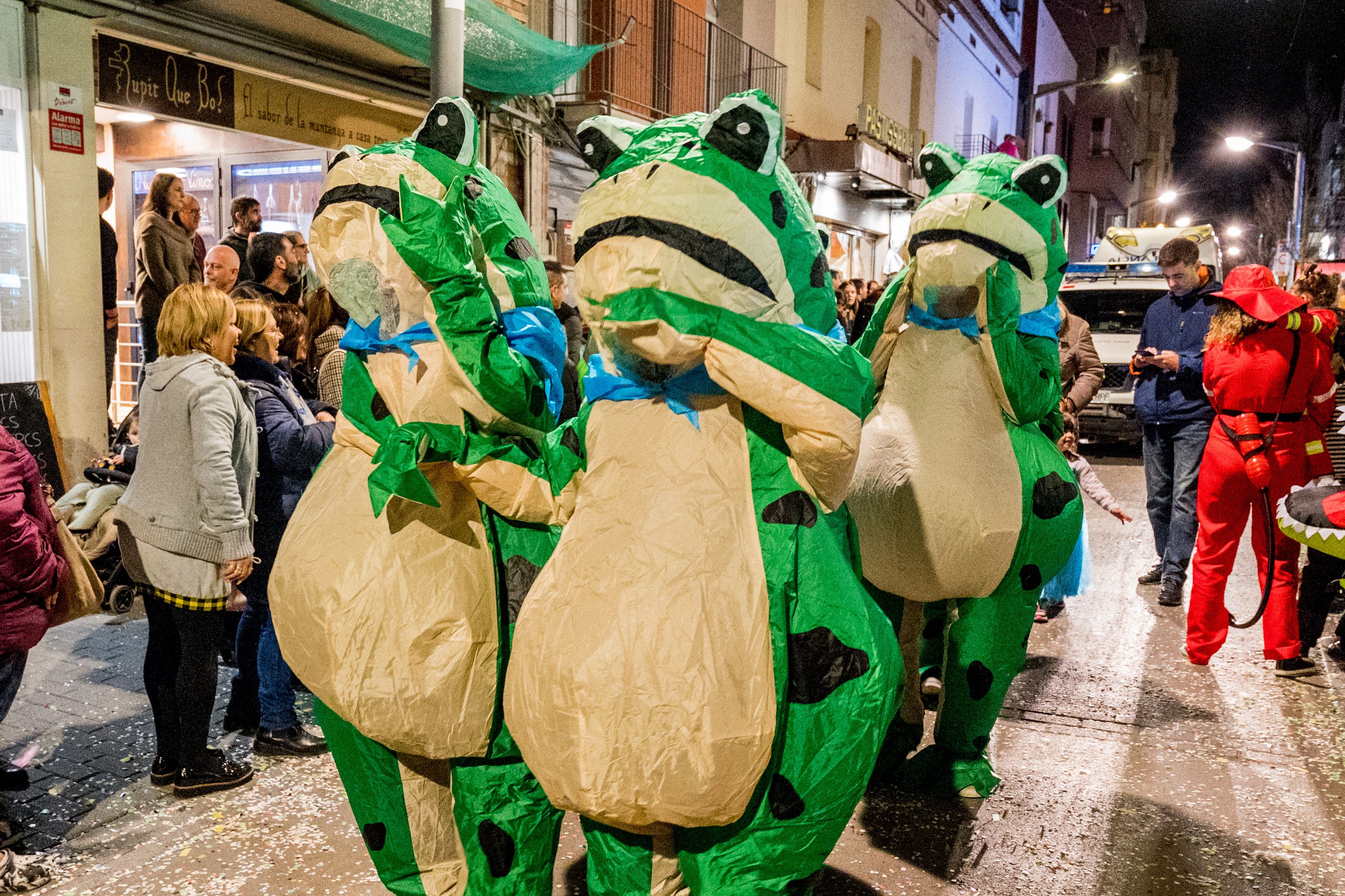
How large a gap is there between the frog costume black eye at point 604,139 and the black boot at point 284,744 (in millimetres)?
2839

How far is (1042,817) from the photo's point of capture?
3570 mm

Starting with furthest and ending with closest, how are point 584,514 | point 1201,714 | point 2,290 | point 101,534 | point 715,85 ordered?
1. point 715,85
2. point 2,290
3. point 101,534
4. point 1201,714
5. point 584,514

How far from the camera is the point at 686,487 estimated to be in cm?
186

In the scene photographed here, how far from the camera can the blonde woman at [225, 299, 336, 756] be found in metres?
3.99

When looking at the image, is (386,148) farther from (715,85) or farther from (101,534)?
(715,85)

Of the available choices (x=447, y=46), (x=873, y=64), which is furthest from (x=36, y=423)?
(x=873, y=64)

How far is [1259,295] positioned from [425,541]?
435cm

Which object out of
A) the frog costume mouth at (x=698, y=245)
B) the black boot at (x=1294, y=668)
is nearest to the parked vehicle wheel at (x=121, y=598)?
the frog costume mouth at (x=698, y=245)

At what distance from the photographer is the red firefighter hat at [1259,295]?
192 inches

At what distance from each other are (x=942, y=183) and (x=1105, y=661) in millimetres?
3048

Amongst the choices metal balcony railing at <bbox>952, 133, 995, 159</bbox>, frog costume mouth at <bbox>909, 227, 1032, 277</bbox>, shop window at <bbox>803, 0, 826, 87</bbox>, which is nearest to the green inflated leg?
frog costume mouth at <bbox>909, 227, 1032, 277</bbox>

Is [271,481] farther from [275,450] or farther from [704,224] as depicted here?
[704,224]

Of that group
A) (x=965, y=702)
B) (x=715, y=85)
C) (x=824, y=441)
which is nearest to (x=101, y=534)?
(x=965, y=702)

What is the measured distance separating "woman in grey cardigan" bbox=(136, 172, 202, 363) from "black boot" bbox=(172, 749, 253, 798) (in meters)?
3.41
